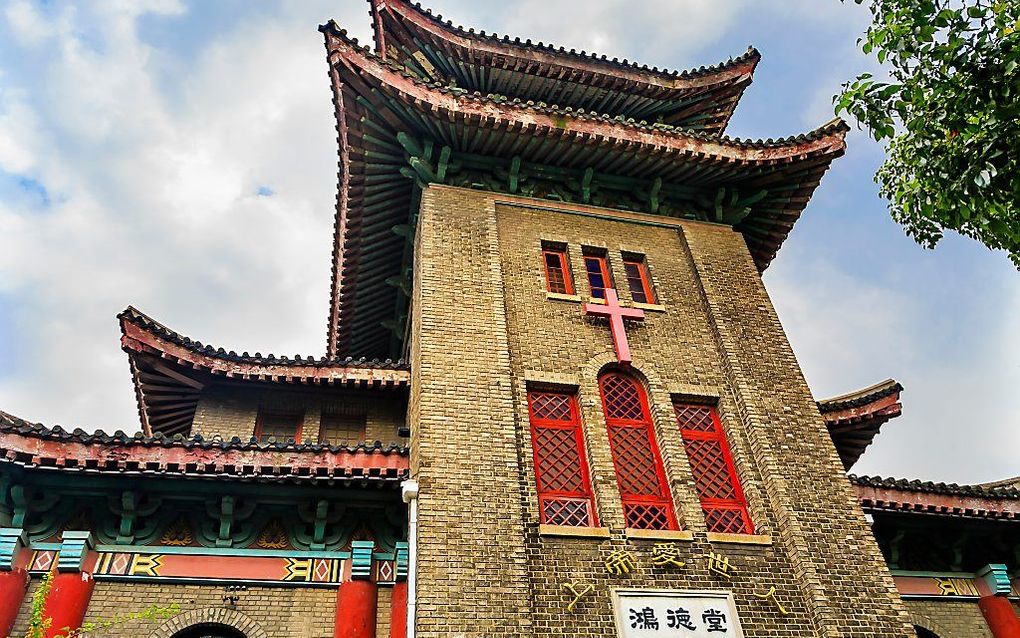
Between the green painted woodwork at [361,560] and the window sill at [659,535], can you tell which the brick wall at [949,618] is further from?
the green painted woodwork at [361,560]

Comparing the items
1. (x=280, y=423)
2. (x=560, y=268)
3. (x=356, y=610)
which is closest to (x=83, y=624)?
(x=356, y=610)

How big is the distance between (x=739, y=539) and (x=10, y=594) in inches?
327

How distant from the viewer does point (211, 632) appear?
836 centimetres

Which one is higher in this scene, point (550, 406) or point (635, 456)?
point (550, 406)

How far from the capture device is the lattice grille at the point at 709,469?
9.48m

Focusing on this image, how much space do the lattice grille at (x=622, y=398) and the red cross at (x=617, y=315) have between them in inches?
12.9

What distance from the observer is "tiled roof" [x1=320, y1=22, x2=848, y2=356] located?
11.5 meters

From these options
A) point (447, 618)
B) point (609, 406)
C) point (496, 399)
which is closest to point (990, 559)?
point (609, 406)

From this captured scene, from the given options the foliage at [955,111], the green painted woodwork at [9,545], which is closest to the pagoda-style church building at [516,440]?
the green painted woodwork at [9,545]

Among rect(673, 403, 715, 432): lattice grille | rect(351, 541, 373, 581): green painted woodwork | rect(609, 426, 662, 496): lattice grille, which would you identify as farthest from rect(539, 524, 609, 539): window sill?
rect(673, 403, 715, 432): lattice grille

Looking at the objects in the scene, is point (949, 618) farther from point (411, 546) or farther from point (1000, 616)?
point (411, 546)

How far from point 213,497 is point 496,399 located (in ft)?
12.0

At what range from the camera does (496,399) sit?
9289 mm

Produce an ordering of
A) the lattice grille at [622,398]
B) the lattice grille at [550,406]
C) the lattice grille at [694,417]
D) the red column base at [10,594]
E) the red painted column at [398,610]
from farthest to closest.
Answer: the lattice grille at [694,417] < the lattice grille at [622,398] < the lattice grille at [550,406] < the red painted column at [398,610] < the red column base at [10,594]
